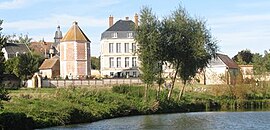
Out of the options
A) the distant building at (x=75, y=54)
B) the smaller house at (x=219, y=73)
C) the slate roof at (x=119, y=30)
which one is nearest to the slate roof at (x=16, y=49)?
the slate roof at (x=119, y=30)

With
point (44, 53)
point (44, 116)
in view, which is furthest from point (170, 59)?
point (44, 53)

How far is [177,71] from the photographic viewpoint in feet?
187

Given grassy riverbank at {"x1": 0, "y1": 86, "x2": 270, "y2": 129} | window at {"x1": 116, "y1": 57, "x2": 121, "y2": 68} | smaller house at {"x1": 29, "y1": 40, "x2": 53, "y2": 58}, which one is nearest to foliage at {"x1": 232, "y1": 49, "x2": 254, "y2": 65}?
window at {"x1": 116, "y1": 57, "x2": 121, "y2": 68}

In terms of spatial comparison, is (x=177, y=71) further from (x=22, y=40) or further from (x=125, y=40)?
(x=22, y=40)

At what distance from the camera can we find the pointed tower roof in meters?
84.4

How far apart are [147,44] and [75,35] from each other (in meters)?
34.3

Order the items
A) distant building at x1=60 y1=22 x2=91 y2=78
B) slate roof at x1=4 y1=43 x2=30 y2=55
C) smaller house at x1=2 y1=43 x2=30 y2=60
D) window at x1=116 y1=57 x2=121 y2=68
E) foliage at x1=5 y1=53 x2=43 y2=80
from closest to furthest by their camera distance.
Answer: foliage at x1=5 y1=53 x2=43 y2=80 → distant building at x1=60 y1=22 x2=91 y2=78 → window at x1=116 y1=57 x2=121 y2=68 → smaller house at x1=2 y1=43 x2=30 y2=60 → slate roof at x1=4 y1=43 x2=30 y2=55

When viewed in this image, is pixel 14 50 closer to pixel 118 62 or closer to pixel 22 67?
pixel 118 62

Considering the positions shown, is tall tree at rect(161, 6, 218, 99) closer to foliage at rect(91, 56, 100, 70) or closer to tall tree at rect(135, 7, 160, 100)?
tall tree at rect(135, 7, 160, 100)

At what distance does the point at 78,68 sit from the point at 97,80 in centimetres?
1259

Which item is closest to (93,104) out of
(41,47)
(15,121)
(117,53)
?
(15,121)

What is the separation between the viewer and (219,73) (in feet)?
288

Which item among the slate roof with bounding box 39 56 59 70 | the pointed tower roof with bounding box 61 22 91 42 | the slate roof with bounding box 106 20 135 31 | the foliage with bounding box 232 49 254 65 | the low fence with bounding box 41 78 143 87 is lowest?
the low fence with bounding box 41 78 143 87

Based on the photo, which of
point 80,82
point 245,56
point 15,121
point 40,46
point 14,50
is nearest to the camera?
point 15,121
